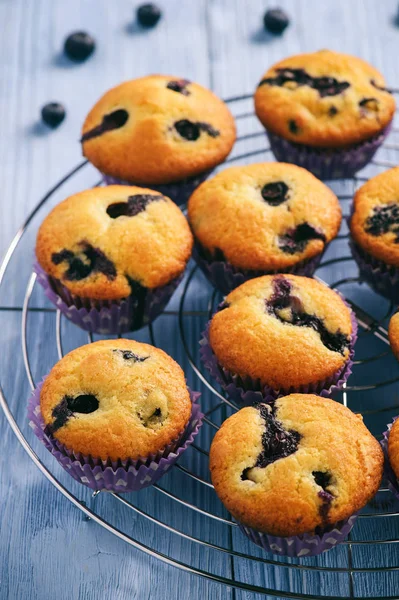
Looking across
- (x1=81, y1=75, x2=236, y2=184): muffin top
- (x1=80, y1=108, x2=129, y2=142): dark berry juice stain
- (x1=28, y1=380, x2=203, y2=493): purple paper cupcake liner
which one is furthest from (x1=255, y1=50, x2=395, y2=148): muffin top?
(x1=28, y1=380, x2=203, y2=493): purple paper cupcake liner

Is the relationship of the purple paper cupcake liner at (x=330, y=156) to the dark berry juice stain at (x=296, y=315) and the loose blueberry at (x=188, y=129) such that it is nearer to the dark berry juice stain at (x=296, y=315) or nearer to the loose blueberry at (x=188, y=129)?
the loose blueberry at (x=188, y=129)

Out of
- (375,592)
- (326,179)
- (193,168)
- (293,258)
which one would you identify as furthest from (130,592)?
(326,179)

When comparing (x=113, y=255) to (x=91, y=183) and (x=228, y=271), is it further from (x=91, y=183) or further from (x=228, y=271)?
(x=91, y=183)

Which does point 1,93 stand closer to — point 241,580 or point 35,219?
point 35,219

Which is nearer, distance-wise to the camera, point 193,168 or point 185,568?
point 185,568

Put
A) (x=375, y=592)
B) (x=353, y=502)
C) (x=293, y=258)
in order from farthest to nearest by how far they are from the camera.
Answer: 1. (x=293, y=258)
2. (x=375, y=592)
3. (x=353, y=502)

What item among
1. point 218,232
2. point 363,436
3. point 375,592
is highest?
point 218,232

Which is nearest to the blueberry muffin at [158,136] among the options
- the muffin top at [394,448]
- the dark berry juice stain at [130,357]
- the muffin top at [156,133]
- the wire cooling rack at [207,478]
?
the muffin top at [156,133]
